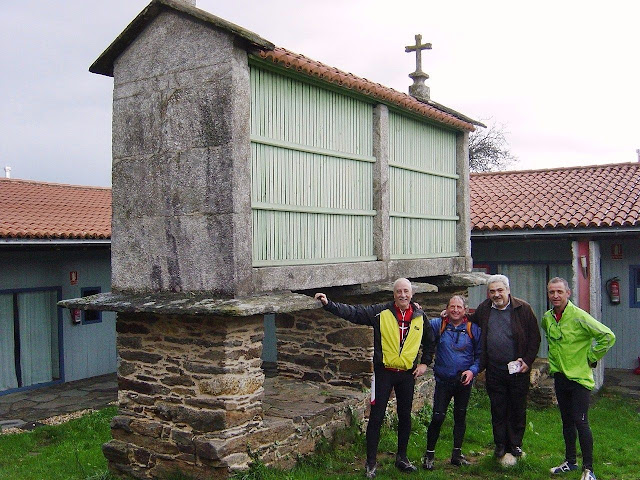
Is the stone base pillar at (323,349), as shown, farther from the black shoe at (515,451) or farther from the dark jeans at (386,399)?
the black shoe at (515,451)

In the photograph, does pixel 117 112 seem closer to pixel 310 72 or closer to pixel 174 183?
pixel 174 183

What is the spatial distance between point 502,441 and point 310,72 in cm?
419

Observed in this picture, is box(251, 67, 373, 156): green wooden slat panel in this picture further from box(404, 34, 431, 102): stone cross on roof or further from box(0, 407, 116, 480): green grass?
box(0, 407, 116, 480): green grass

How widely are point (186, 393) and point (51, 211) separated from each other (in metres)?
7.41

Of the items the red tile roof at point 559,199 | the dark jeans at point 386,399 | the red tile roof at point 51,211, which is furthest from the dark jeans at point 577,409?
the red tile roof at point 51,211

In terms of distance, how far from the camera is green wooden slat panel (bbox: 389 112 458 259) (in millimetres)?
8641

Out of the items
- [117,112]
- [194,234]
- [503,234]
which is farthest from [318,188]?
[503,234]

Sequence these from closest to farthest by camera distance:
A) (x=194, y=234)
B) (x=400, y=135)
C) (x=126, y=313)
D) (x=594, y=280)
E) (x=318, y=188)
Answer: (x=194, y=234), (x=126, y=313), (x=318, y=188), (x=400, y=135), (x=594, y=280)

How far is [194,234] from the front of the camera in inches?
245

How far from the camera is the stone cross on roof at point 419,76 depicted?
439 inches

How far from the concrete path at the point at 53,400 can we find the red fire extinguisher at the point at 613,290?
361 inches

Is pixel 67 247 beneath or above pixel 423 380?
above

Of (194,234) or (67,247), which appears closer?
(194,234)

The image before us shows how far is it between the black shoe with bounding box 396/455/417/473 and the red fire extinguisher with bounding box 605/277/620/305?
763 cm
